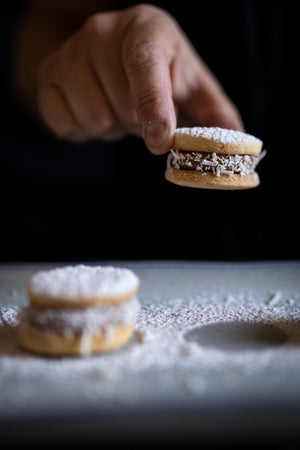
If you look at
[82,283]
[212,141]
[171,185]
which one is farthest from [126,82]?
[82,283]

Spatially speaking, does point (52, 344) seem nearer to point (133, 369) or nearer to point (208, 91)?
point (133, 369)

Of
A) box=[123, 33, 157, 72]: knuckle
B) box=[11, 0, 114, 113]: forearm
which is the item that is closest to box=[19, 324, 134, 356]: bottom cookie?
box=[123, 33, 157, 72]: knuckle

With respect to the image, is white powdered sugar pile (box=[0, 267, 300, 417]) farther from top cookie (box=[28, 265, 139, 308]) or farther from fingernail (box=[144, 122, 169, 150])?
fingernail (box=[144, 122, 169, 150])

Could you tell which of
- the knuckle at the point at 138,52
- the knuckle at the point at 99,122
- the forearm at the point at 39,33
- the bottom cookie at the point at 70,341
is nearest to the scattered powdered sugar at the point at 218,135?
the knuckle at the point at 138,52

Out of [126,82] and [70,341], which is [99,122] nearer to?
[126,82]

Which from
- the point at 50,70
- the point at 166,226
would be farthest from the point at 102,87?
the point at 166,226

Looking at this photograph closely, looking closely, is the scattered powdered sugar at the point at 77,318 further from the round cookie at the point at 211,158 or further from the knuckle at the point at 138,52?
the knuckle at the point at 138,52
